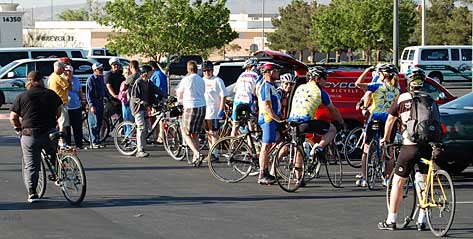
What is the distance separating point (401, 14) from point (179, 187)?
4823 centimetres

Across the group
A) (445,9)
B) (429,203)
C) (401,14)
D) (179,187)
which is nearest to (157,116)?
(179,187)

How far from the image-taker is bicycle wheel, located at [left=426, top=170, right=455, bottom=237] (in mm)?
9906

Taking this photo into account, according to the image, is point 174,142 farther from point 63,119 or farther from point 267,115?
point 267,115

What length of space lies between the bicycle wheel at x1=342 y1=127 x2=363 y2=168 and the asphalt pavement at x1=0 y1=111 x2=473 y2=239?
0.65 m

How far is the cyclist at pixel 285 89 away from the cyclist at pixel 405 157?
222 inches

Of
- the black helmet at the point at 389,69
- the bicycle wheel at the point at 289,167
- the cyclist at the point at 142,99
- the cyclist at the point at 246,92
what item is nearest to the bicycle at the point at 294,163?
the bicycle wheel at the point at 289,167

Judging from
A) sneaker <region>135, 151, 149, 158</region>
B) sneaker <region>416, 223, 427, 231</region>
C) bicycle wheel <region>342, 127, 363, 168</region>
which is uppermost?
bicycle wheel <region>342, 127, 363, 168</region>

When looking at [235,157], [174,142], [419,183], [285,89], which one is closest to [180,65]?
[174,142]

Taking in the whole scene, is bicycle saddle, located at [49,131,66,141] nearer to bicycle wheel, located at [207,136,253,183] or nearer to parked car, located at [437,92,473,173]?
bicycle wheel, located at [207,136,253,183]

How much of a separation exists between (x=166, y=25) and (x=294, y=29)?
40.5 metres

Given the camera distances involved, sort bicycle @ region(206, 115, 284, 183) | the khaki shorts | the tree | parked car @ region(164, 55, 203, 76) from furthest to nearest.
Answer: parked car @ region(164, 55, 203, 76)
the tree
the khaki shorts
bicycle @ region(206, 115, 284, 183)

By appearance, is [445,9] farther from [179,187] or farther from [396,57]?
[179,187]

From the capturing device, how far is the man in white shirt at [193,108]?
53.9ft

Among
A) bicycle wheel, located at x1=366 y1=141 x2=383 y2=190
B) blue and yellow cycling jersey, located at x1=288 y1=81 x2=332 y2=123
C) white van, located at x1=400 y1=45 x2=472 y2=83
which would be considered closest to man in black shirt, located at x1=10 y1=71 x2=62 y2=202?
blue and yellow cycling jersey, located at x1=288 y1=81 x2=332 y2=123
